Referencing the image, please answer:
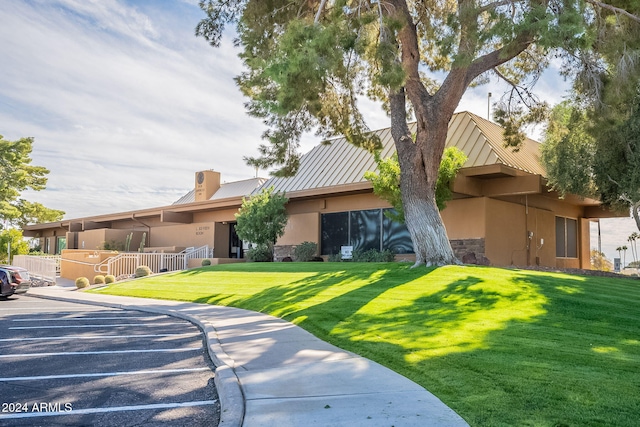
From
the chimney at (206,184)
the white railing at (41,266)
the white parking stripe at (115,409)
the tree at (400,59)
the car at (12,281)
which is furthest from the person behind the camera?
the chimney at (206,184)

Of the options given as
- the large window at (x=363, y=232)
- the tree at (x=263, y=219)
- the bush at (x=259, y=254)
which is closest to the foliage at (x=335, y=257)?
the large window at (x=363, y=232)

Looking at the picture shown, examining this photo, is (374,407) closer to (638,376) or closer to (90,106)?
(638,376)

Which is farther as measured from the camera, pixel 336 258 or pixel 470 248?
pixel 336 258

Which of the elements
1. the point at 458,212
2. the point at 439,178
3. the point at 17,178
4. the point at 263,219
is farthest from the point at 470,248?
the point at 17,178

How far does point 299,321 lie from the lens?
1091 centimetres

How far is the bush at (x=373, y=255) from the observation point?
72.5 ft

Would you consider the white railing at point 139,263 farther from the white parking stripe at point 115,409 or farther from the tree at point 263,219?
the white parking stripe at point 115,409

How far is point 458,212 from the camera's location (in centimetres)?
2186

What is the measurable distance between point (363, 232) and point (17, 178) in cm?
3756

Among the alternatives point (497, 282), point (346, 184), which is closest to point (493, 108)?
point (346, 184)

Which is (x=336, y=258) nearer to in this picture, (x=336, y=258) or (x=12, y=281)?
(x=336, y=258)

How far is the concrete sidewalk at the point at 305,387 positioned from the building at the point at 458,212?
10461 mm

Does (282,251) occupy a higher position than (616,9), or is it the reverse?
(616,9)

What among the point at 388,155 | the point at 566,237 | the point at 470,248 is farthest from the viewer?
the point at 566,237
